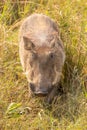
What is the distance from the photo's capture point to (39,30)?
6035 mm

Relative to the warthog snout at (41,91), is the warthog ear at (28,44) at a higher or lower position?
higher

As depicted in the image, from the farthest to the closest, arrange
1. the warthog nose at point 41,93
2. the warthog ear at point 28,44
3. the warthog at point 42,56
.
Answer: the warthog ear at point 28,44 < the warthog at point 42,56 < the warthog nose at point 41,93

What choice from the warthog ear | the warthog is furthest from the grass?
the warthog ear

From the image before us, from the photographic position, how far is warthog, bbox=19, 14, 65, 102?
17.7 ft

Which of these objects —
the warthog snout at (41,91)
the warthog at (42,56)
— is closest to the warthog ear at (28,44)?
the warthog at (42,56)

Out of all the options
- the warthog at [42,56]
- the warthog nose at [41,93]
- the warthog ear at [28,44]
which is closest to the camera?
the warthog nose at [41,93]

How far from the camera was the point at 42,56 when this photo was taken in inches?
215

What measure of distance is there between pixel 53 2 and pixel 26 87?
158cm

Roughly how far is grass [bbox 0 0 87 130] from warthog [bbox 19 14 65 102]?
0.63ft

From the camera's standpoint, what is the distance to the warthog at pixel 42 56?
5.40 meters

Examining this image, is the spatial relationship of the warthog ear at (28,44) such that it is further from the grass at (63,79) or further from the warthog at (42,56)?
the grass at (63,79)

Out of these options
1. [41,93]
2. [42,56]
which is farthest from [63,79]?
[41,93]

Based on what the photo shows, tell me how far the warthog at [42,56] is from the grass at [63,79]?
0.19 m

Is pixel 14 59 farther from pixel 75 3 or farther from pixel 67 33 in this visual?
pixel 75 3
